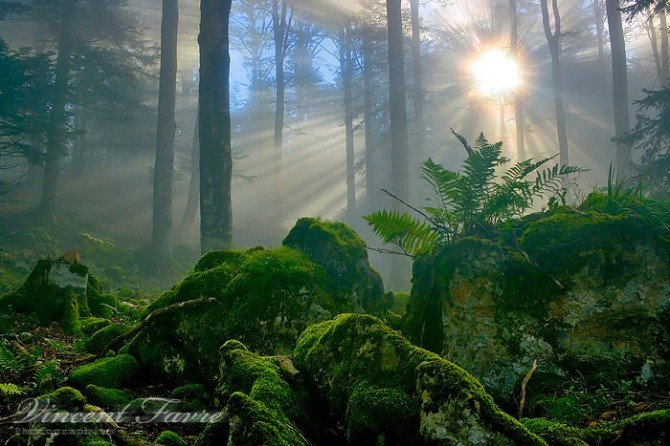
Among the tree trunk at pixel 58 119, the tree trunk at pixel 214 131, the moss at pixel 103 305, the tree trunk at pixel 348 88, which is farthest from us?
the tree trunk at pixel 348 88

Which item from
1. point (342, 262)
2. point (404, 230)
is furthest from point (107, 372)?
point (404, 230)

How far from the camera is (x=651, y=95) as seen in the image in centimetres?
1234

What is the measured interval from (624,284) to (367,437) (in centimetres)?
234

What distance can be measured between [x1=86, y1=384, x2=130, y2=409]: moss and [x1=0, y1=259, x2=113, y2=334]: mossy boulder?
213 centimetres

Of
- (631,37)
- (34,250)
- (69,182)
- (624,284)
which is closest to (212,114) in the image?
(624,284)

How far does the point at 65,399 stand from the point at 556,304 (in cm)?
343

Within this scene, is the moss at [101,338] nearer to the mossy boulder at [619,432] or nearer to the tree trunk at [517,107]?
the mossy boulder at [619,432]

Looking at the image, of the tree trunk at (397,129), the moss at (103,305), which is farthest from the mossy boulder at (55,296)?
the tree trunk at (397,129)

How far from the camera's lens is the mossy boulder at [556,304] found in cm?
301

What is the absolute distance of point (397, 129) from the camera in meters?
15.7

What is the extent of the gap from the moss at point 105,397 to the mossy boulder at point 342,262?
2.04 metres

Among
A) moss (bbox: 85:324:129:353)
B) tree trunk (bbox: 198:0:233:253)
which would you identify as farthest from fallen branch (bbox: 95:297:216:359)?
tree trunk (bbox: 198:0:233:253)

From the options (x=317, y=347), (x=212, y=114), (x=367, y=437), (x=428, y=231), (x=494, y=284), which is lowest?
(x=367, y=437)

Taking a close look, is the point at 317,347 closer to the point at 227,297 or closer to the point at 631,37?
the point at 227,297
